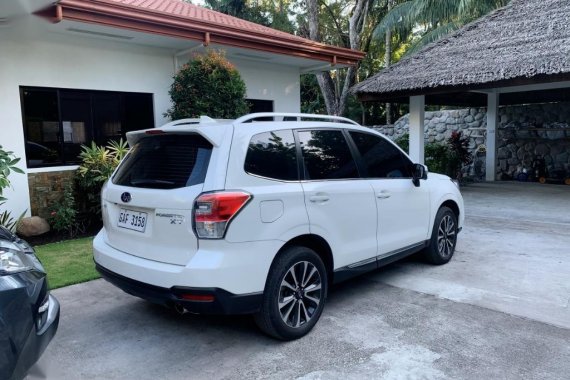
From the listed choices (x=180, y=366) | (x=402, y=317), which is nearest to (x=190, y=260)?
(x=180, y=366)

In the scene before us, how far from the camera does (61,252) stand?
6.31 m

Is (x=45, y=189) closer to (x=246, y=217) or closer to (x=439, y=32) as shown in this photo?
(x=246, y=217)

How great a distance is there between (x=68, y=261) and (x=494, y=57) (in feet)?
29.4

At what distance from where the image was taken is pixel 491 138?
578 inches

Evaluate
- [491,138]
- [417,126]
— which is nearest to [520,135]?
[491,138]

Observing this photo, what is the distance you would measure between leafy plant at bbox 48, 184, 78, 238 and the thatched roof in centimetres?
714

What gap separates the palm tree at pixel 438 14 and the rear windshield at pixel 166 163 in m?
14.5

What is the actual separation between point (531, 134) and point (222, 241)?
14511 mm

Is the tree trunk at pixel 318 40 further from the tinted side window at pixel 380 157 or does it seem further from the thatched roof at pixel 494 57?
the tinted side window at pixel 380 157

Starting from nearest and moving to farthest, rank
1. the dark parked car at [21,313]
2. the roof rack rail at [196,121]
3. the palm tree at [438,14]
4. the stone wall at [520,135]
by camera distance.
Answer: the dark parked car at [21,313] → the roof rack rail at [196,121] → the stone wall at [520,135] → the palm tree at [438,14]

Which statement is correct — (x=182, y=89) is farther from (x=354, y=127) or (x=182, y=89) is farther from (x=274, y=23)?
(x=274, y=23)

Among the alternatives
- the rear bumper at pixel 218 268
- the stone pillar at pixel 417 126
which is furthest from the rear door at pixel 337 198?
the stone pillar at pixel 417 126

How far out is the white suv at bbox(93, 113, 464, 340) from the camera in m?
3.08

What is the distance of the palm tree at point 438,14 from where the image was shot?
50.6 feet
